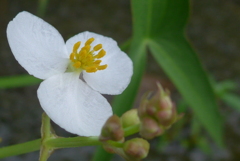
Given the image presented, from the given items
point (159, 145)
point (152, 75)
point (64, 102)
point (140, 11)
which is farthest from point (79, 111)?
point (152, 75)

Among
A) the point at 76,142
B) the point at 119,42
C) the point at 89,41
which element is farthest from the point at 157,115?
the point at 119,42

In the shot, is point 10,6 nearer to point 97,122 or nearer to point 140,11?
point 140,11

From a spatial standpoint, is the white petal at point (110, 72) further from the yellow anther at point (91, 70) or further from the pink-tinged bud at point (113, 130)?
the pink-tinged bud at point (113, 130)

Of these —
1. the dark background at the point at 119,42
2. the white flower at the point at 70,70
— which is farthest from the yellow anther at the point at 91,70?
the dark background at the point at 119,42

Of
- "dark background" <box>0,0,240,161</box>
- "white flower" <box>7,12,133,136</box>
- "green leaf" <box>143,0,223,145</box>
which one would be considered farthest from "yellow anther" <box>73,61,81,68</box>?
"dark background" <box>0,0,240,161</box>

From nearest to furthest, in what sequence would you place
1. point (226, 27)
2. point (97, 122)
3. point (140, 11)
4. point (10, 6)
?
1. point (97, 122)
2. point (140, 11)
3. point (10, 6)
4. point (226, 27)

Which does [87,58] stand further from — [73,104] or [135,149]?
[135,149]
